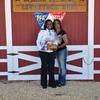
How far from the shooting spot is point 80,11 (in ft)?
33.6

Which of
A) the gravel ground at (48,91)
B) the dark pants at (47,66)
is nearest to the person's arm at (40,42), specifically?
the dark pants at (47,66)

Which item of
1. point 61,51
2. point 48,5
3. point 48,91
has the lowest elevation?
point 48,91

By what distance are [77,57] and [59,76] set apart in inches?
28.2

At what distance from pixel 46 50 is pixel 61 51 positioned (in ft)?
1.49

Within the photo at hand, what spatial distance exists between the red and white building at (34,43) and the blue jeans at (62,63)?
0.43m

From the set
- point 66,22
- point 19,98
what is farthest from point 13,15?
point 19,98

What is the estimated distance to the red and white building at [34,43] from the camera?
10.3 meters

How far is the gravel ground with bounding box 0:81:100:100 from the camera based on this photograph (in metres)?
9.07

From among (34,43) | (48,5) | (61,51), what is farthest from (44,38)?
(48,5)

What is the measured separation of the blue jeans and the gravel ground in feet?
→ 0.69

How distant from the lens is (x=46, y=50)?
31.8 ft

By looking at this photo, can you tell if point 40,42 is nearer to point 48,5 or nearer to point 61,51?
point 61,51

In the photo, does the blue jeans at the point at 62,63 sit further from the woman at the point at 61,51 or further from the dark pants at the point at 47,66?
the dark pants at the point at 47,66

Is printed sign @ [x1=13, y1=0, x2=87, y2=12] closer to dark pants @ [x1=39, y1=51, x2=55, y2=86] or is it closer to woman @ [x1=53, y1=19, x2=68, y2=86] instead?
woman @ [x1=53, y1=19, x2=68, y2=86]
